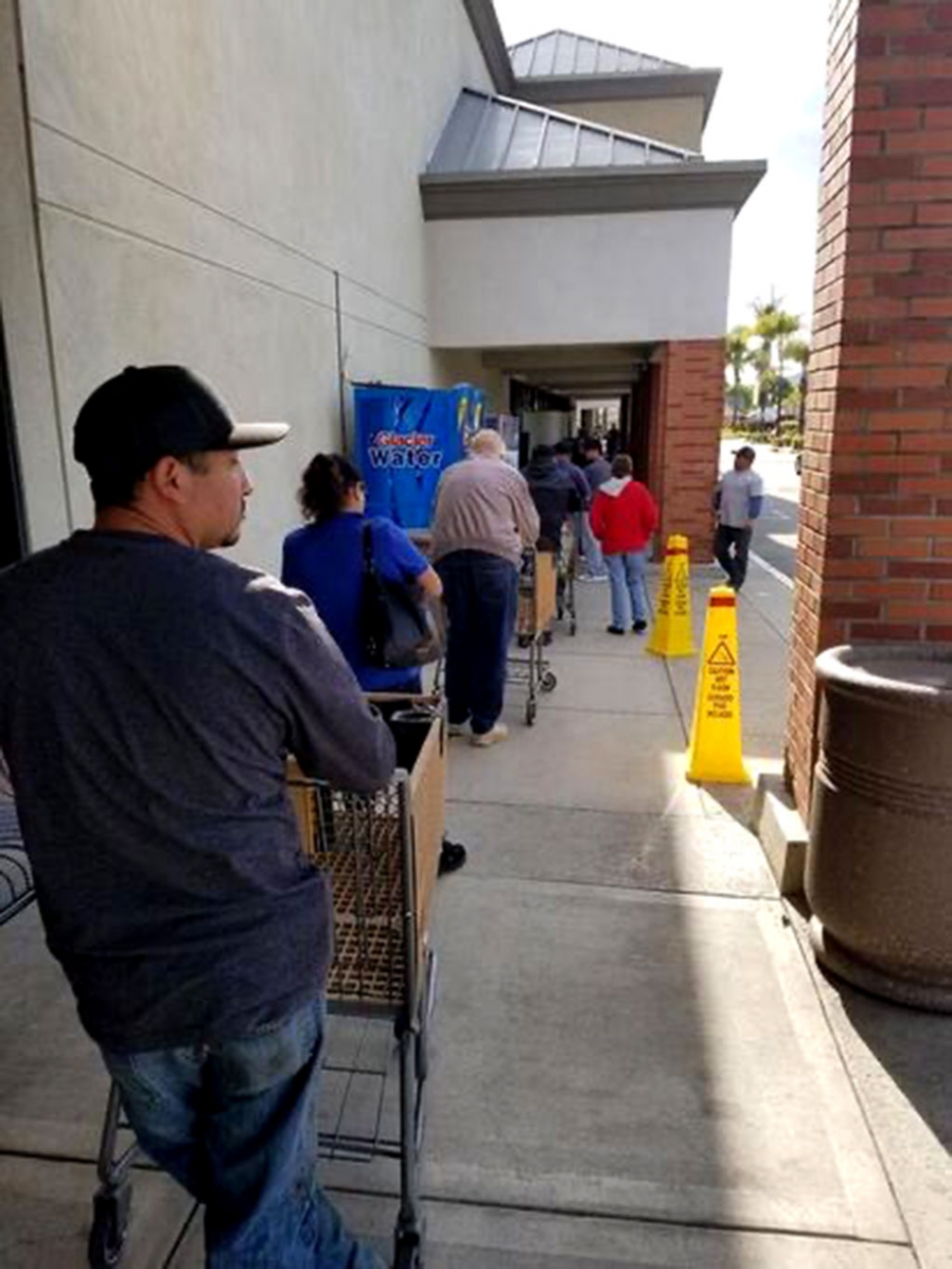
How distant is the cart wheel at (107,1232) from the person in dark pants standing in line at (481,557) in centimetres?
370

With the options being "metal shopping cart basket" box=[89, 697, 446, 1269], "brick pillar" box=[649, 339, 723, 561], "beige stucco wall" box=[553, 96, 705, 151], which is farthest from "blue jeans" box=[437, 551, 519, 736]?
"beige stucco wall" box=[553, 96, 705, 151]

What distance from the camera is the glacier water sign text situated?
7.80m

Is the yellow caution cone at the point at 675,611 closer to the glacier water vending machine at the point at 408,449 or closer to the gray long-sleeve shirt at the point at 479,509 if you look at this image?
the glacier water vending machine at the point at 408,449

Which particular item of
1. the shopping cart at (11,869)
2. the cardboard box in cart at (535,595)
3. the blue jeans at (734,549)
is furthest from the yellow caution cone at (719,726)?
the blue jeans at (734,549)

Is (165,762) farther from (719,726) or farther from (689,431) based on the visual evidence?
(689,431)

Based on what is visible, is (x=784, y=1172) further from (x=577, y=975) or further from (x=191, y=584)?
(x=191, y=584)

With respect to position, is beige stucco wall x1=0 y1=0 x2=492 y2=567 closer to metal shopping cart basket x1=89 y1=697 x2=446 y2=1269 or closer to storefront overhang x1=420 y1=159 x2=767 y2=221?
storefront overhang x1=420 y1=159 x2=767 y2=221

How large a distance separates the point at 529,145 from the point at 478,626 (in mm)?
8057

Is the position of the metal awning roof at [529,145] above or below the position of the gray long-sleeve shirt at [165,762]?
above

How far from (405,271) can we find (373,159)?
1.21m

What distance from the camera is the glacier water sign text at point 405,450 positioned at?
7.80 meters

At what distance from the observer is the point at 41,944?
146 inches

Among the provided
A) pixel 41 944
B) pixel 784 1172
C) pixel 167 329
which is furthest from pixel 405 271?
pixel 784 1172

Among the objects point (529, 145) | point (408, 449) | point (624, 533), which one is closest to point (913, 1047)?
point (408, 449)
